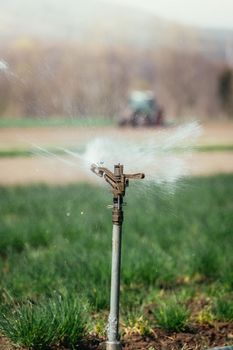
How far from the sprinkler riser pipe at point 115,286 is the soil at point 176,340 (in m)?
0.41

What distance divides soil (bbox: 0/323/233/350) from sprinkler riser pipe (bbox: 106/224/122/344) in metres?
0.41

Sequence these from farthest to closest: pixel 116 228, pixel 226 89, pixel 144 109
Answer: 1. pixel 226 89
2. pixel 144 109
3. pixel 116 228

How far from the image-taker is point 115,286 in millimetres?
2916

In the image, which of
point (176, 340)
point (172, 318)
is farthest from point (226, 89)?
point (176, 340)

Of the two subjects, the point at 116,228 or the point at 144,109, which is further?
the point at 144,109

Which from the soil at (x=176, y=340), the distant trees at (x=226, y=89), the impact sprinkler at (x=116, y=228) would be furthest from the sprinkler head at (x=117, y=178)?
the distant trees at (x=226, y=89)

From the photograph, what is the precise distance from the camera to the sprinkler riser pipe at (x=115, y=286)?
2.89 m

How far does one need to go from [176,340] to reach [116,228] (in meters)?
0.93

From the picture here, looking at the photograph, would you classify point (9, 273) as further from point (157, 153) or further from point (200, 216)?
point (200, 216)

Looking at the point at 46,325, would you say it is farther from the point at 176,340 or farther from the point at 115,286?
the point at 176,340

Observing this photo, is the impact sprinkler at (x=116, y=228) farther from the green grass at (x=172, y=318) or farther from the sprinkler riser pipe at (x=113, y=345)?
the green grass at (x=172, y=318)

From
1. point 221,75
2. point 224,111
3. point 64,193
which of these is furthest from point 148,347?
point 221,75

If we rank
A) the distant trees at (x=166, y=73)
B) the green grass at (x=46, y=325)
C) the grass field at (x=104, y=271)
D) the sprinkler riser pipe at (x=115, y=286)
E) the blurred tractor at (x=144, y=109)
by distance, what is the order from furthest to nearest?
the distant trees at (x=166, y=73)
the blurred tractor at (x=144, y=109)
the grass field at (x=104, y=271)
the green grass at (x=46, y=325)
the sprinkler riser pipe at (x=115, y=286)

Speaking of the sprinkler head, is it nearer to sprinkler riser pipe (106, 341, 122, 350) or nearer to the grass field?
the grass field
